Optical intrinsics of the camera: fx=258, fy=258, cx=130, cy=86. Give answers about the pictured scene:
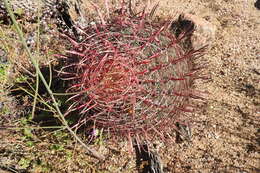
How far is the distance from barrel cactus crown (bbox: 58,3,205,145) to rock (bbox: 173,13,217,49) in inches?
35.0

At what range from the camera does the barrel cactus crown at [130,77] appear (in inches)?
Result: 46.7

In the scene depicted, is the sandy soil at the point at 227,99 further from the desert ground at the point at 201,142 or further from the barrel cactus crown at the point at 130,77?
the barrel cactus crown at the point at 130,77

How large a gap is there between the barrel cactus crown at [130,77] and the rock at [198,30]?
89 centimetres

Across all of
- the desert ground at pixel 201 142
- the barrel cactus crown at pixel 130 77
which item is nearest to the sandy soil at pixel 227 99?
the desert ground at pixel 201 142

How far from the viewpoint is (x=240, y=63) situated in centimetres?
226

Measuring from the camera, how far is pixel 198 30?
2.25 meters

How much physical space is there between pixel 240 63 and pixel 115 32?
140cm

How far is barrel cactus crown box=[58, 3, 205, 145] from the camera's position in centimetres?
119

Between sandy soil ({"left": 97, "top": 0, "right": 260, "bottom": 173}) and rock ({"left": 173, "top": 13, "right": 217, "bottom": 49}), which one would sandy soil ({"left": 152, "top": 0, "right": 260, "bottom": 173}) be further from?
rock ({"left": 173, "top": 13, "right": 217, "bottom": 49})

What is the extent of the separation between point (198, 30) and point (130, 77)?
4.31 ft

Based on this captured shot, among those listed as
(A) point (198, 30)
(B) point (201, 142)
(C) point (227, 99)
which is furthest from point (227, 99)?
(A) point (198, 30)

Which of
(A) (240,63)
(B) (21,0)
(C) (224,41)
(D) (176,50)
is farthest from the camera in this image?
(B) (21,0)

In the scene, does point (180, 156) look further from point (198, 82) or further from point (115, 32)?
point (115, 32)

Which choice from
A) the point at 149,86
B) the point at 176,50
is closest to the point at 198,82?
the point at 176,50
